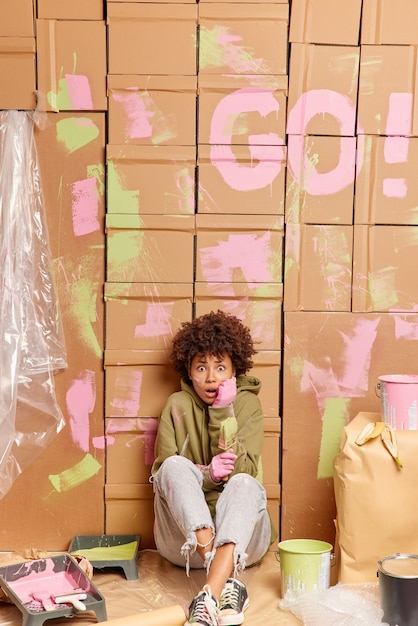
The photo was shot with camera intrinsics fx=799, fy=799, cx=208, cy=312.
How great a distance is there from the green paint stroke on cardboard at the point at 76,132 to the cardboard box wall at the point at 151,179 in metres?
0.08

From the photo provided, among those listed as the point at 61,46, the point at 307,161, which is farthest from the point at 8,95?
the point at 307,161

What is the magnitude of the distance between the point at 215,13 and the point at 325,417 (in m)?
1.34

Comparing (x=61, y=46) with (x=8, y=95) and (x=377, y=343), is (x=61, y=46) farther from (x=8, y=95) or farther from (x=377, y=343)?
(x=377, y=343)

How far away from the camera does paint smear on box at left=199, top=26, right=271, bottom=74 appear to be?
8.35 ft

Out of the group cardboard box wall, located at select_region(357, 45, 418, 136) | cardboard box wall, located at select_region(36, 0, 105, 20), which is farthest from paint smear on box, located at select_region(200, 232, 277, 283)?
cardboard box wall, located at select_region(36, 0, 105, 20)

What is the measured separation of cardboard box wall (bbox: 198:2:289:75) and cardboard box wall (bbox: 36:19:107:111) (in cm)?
33

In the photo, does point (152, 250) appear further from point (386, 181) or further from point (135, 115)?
point (386, 181)

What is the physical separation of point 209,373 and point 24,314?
632mm

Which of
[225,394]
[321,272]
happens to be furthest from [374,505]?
[321,272]

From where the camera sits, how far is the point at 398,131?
2.56m

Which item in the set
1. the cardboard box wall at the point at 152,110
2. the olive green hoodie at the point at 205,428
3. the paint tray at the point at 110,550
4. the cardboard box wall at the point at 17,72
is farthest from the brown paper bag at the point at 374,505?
the cardboard box wall at the point at 17,72

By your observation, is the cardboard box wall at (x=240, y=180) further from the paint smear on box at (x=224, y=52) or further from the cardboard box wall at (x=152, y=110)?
the paint smear on box at (x=224, y=52)

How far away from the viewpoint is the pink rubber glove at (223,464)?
2.36m

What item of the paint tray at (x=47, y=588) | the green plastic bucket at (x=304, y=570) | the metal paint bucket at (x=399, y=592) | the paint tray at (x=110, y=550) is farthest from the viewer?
the paint tray at (x=110, y=550)
